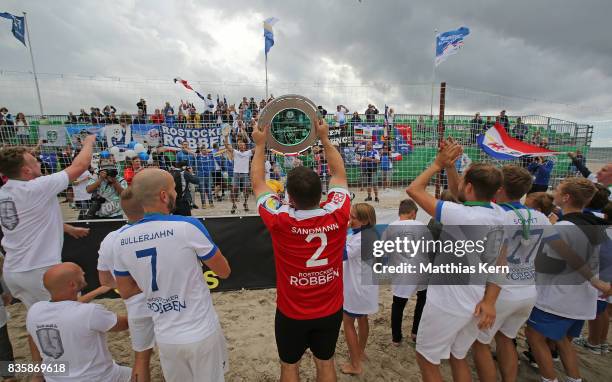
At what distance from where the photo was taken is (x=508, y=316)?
2422mm

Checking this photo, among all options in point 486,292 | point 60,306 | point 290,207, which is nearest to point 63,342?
point 60,306

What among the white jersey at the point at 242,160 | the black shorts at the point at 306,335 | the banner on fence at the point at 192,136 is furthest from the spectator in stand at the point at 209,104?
the black shorts at the point at 306,335

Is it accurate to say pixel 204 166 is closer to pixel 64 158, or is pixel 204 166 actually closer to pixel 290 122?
pixel 64 158

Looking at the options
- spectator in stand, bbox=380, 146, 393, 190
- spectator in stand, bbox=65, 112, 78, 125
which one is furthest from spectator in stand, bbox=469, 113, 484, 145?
spectator in stand, bbox=65, 112, 78, 125

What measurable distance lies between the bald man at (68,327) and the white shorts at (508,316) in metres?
2.81

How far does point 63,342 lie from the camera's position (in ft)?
6.17

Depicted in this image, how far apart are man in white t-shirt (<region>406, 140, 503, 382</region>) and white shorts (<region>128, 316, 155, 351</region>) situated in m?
2.14

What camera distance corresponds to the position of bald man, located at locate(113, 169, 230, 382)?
1.74m

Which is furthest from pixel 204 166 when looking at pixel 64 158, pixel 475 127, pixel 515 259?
pixel 515 259

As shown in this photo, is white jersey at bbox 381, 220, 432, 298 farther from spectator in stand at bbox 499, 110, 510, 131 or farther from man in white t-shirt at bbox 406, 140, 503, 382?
spectator in stand at bbox 499, 110, 510, 131

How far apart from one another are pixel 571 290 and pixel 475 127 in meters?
7.28

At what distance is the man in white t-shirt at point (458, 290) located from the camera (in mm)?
1999

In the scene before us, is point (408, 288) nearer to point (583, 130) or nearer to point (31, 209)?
point (31, 209)

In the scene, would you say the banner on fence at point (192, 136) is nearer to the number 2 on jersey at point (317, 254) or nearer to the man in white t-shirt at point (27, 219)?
the man in white t-shirt at point (27, 219)
